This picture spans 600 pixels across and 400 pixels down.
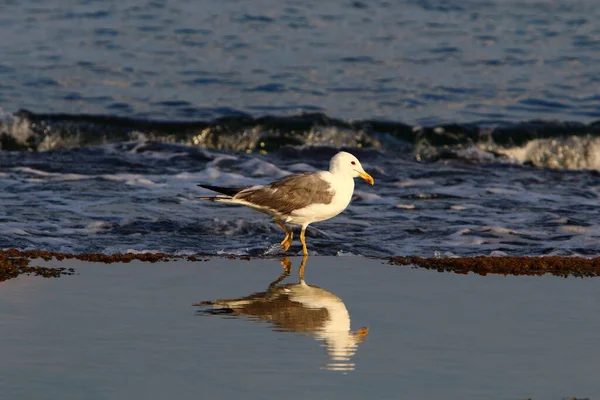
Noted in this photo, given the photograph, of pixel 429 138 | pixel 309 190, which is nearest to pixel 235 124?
pixel 429 138

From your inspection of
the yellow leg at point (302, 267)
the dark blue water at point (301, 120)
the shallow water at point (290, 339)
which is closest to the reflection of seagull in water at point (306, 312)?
the shallow water at point (290, 339)

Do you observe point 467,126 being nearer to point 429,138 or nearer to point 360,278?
point 429,138

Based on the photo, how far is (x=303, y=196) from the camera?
11.0 metres

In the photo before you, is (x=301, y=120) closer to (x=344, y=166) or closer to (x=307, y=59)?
(x=307, y=59)

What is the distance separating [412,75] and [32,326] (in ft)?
54.1

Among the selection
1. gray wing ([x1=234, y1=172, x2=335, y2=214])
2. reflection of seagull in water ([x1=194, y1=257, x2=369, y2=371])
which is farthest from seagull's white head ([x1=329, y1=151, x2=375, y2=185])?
reflection of seagull in water ([x1=194, y1=257, x2=369, y2=371])

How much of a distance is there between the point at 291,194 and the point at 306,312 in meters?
3.12

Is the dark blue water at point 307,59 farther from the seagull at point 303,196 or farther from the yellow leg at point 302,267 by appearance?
the yellow leg at point 302,267

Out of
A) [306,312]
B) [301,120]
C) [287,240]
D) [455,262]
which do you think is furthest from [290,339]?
[301,120]

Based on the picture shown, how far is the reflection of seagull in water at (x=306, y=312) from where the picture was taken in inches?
277

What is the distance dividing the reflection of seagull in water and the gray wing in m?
1.84

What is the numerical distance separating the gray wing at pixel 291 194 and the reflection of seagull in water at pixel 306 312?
6.05ft

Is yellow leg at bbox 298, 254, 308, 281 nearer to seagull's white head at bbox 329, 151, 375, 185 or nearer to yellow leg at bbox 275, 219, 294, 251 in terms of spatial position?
yellow leg at bbox 275, 219, 294, 251

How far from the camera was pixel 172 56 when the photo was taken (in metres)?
24.3
